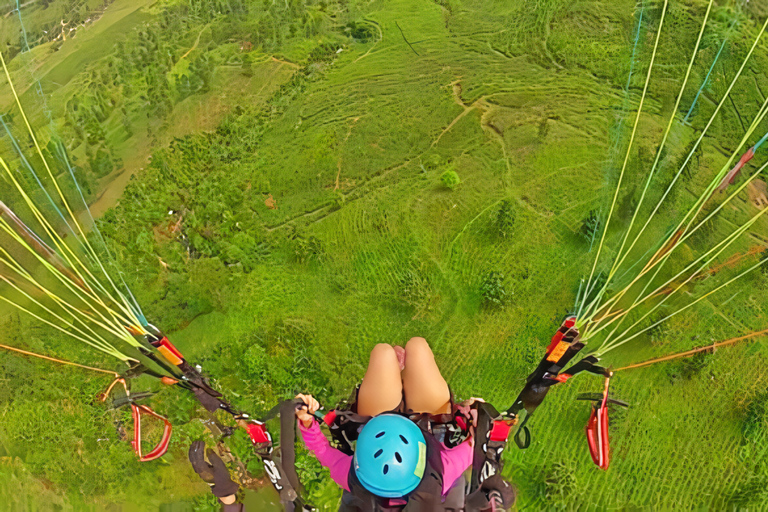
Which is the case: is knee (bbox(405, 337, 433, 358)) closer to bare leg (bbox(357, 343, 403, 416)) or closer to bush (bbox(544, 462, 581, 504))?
bare leg (bbox(357, 343, 403, 416))

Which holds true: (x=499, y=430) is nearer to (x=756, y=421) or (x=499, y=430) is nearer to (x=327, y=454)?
(x=327, y=454)

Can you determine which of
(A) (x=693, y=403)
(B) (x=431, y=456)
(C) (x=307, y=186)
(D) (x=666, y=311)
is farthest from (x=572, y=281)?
(C) (x=307, y=186)

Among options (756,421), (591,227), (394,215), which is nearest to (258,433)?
(394,215)

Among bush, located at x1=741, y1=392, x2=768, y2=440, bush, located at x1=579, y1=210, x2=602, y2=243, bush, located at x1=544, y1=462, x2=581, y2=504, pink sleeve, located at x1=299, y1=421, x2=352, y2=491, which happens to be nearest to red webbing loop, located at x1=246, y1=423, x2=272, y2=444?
pink sleeve, located at x1=299, y1=421, x2=352, y2=491

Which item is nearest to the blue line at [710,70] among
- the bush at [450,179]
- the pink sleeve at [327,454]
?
the bush at [450,179]

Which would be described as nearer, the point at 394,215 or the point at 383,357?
the point at 383,357

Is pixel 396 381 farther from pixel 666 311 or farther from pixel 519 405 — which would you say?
pixel 666 311
